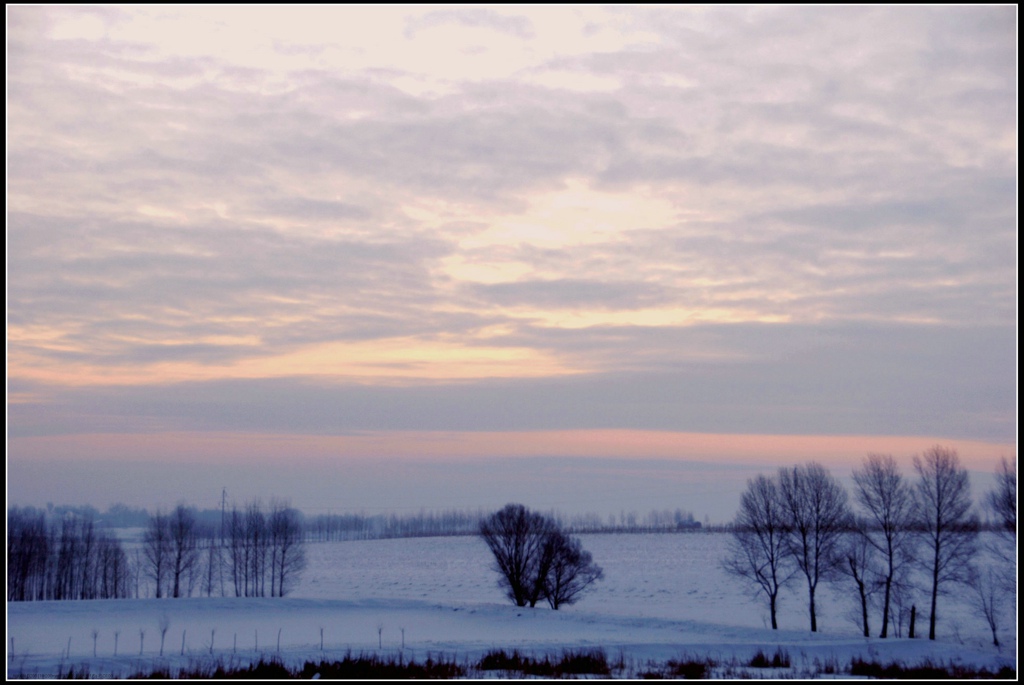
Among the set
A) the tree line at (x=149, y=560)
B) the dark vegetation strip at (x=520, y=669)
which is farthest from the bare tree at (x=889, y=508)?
the tree line at (x=149, y=560)

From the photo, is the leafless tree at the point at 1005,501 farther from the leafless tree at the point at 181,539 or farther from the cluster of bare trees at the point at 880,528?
the leafless tree at the point at 181,539

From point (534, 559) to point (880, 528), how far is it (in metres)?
21.4

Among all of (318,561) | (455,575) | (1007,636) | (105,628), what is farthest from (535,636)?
(318,561)

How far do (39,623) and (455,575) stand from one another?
45453mm

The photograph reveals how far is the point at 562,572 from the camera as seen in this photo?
173ft

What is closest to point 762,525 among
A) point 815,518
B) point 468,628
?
point 815,518

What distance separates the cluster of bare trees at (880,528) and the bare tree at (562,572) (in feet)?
35.2

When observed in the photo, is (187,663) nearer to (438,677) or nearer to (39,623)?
(438,677)

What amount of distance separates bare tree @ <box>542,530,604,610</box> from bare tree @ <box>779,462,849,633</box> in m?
13.6

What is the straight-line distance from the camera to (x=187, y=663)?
2539 cm

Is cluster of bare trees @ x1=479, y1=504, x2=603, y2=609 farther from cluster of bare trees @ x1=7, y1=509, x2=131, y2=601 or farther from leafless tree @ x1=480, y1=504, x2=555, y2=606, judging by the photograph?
cluster of bare trees @ x1=7, y1=509, x2=131, y2=601

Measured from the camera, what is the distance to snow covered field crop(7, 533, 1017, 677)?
28.6 metres

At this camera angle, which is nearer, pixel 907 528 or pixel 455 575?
pixel 907 528

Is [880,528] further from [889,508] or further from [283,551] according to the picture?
[283,551]
